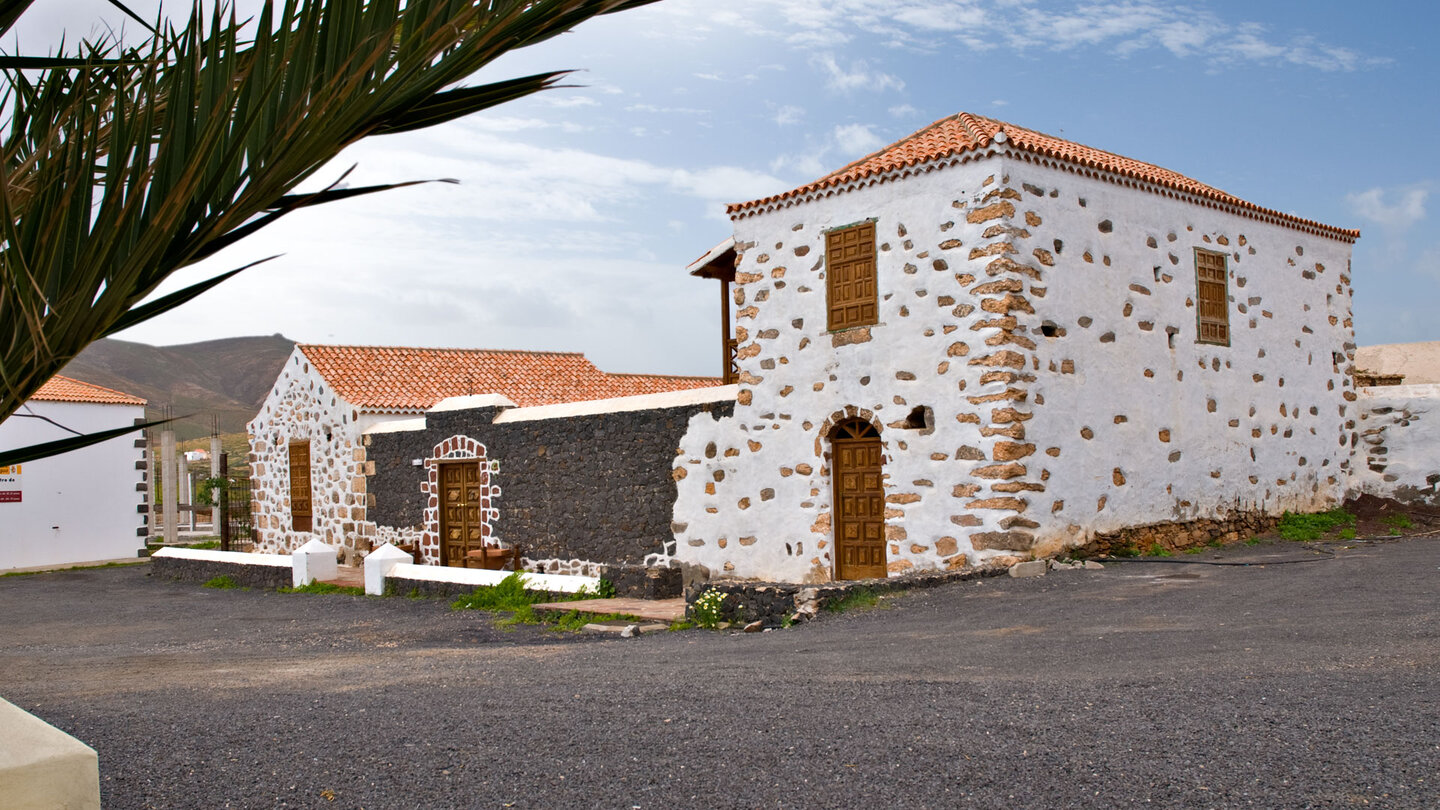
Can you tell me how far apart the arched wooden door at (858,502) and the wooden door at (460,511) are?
20.7 ft

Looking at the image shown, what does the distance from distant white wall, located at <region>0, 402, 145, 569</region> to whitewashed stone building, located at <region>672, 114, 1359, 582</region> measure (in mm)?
15492

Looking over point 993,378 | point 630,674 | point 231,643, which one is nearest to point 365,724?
point 630,674

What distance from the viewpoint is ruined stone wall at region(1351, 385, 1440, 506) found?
14312mm

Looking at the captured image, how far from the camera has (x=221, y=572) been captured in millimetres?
18484

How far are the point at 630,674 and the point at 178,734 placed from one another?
102 inches

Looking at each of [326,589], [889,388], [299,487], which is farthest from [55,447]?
[299,487]

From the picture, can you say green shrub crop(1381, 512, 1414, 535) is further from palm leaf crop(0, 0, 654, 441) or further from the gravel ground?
palm leaf crop(0, 0, 654, 441)

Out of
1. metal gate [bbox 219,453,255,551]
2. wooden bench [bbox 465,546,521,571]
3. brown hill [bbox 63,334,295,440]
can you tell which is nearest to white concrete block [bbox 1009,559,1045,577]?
wooden bench [bbox 465,546,521,571]

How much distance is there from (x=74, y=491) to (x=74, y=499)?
16cm

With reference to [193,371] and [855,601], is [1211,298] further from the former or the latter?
[193,371]

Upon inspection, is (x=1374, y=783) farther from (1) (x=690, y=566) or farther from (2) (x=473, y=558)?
(2) (x=473, y=558)

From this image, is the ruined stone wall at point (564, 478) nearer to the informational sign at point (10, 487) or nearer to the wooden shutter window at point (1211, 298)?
the wooden shutter window at point (1211, 298)

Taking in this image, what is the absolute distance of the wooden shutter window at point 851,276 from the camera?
12211 millimetres

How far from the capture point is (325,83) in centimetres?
217
